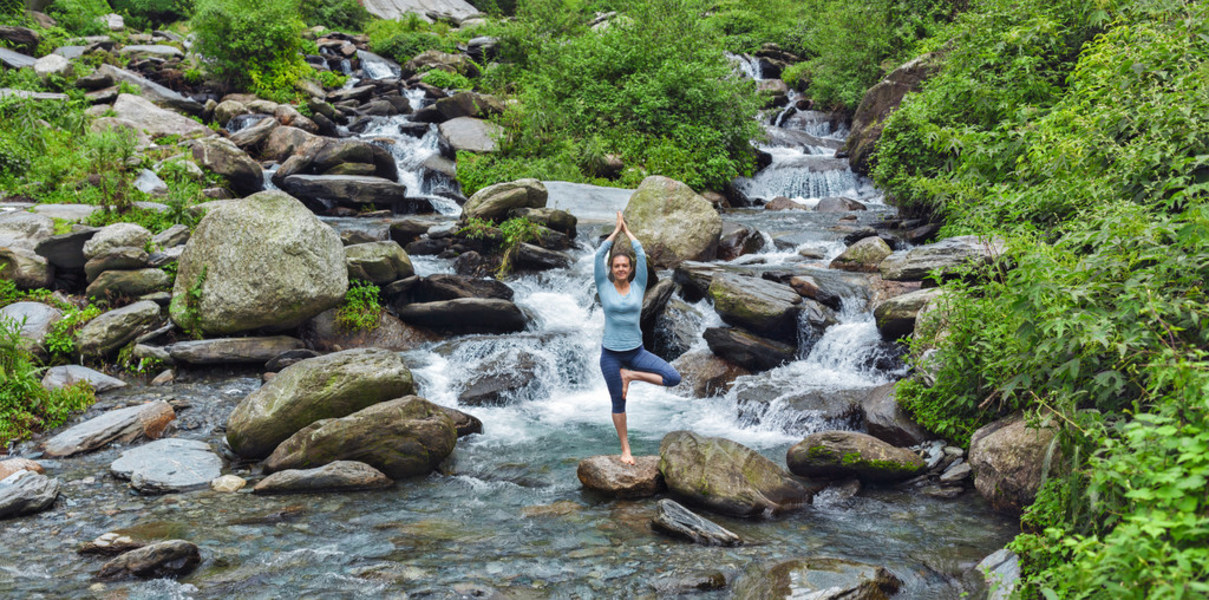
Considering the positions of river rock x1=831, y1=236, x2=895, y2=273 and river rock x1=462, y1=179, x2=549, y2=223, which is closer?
river rock x1=831, y1=236, x2=895, y2=273

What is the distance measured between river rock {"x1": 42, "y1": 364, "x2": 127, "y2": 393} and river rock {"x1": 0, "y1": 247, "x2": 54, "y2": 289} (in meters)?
2.38

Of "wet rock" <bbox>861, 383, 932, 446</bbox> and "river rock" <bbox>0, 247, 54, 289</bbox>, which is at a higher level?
"river rock" <bbox>0, 247, 54, 289</bbox>

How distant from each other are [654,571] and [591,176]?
52.8ft

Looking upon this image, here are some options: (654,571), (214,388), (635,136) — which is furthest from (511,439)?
(635,136)

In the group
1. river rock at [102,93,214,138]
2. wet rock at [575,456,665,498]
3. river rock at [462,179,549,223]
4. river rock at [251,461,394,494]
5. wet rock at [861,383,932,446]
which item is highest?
river rock at [102,93,214,138]

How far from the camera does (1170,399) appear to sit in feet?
11.1

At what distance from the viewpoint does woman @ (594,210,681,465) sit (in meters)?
6.59

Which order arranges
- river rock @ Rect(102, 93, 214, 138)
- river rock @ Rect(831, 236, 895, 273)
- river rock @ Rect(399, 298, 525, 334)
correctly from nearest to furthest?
river rock @ Rect(399, 298, 525, 334), river rock @ Rect(831, 236, 895, 273), river rock @ Rect(102, 93, 214, 138)

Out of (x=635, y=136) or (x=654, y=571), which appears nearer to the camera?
(x=654, y=571)

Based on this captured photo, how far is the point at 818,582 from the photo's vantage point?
4617 mm

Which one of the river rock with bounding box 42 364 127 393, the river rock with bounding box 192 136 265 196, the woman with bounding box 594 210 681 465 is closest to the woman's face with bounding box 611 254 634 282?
the woman with bounding box 594 210 681 465

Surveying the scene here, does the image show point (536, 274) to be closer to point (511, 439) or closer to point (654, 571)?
point (511, 439)

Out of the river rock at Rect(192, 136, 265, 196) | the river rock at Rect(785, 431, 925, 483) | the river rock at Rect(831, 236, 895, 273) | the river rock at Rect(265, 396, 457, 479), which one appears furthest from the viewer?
the river rock at Rect(192, 136, 265, 196)

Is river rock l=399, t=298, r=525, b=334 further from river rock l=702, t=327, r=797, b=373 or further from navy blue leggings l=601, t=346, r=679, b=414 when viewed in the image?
navy blue leggings l=601, t=346, r=679, b=414
